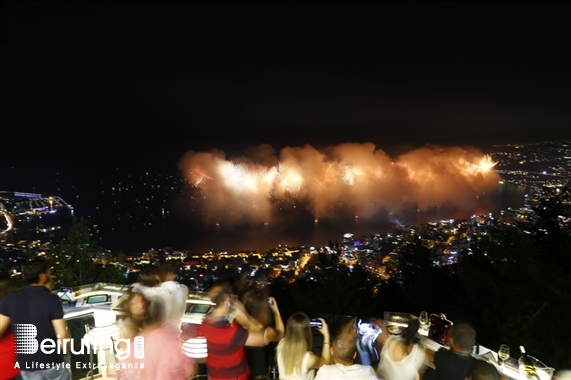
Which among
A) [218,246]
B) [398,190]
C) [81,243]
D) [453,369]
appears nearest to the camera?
[453,369]

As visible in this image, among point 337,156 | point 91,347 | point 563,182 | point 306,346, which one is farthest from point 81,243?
point 337,156

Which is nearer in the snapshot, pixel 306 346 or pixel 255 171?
pixel 306 346

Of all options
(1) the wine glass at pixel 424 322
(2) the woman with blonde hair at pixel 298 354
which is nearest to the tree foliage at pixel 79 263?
(1) the wine glass at pixel 424 322

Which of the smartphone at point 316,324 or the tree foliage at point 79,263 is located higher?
the smartphone at point 316,324

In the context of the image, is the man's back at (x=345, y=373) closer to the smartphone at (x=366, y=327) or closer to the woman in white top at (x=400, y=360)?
the woman in white top at (x=400, y=360)

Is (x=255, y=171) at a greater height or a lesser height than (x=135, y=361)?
lesser

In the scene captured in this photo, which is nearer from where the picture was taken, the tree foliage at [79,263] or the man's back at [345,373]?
the man's back at [345,373]

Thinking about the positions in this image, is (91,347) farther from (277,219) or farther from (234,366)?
(277,219)
